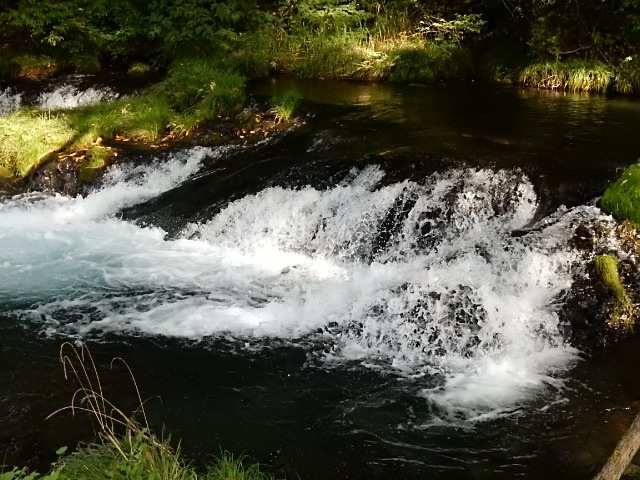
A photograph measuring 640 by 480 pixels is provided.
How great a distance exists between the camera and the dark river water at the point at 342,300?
3.90 metres

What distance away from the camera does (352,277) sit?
6.03 meters

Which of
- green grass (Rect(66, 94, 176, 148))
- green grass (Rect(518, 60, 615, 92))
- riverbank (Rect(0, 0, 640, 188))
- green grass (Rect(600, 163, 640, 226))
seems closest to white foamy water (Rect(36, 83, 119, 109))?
riverbank (Rect(0, 0, 640, 188))

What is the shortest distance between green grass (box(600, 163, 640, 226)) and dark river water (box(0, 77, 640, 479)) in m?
0.21

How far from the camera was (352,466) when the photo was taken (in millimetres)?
3633

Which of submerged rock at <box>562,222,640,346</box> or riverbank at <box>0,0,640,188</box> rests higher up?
riverbank at <box>0,0,640,188</box>

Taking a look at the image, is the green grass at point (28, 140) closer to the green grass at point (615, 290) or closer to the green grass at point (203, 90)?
the green grass at point (203, 90)

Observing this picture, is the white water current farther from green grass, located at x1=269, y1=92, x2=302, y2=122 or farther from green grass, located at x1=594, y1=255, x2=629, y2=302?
green grass, located at x1=269, y1=92, x2=302, y2=122

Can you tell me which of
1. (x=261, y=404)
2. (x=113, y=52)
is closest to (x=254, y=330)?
(x=261, y=404)

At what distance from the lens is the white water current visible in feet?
16.0

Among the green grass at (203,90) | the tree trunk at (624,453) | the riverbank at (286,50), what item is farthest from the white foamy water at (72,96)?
the tree trunk at (624,453)

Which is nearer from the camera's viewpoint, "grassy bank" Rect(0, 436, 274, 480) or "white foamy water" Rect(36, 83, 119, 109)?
"grassy bank" Rect(0, 436, 274, 480)

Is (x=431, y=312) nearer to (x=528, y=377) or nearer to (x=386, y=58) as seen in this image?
(x=528, y=377)

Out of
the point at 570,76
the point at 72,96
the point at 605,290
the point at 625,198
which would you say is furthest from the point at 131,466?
the point at 570,76

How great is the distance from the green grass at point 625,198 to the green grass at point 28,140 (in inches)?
285
